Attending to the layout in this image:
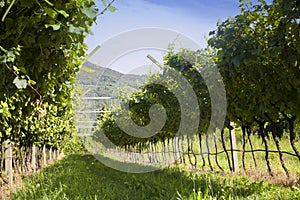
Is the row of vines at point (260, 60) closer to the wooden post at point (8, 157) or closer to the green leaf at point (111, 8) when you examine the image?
the green leaf at point (111, 8)

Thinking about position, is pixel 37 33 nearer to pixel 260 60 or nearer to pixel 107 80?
pixel 260 60

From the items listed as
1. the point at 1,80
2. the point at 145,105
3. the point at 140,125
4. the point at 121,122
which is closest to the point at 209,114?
the point at 145,105

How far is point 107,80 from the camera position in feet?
57.4

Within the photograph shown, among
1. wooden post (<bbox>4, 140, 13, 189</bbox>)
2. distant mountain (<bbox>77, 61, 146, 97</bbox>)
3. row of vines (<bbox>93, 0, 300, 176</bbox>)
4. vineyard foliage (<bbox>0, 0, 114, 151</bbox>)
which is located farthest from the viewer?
distant mountain (<bbox>77, 61, 146, 97</bbox>)

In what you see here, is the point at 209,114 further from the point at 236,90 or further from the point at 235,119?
the point at 236,90

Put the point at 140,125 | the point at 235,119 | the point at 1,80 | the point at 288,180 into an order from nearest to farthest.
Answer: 1. the point at 1,80
2. the point at 288,180
3. the point at 235,119
4. the point at 140,125

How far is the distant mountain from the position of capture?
13750mm

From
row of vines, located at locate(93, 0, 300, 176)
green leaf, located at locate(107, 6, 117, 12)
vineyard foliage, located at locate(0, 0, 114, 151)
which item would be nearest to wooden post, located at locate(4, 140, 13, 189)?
row of vines, located at locate(93, 0, 300, 176)

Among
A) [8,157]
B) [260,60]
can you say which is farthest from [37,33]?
[8,157]

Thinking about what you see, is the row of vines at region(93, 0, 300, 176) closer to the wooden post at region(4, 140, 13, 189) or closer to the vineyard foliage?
the vineyard foliage

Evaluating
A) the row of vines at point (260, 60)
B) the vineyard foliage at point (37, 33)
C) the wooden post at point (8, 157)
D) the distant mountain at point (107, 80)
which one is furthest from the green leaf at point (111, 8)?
the distant mountain at point (107, 80)

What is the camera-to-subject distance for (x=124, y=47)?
1091 cm

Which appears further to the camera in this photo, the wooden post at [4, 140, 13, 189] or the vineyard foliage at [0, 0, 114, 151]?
the wooden post at [4, 140, 13, 189]

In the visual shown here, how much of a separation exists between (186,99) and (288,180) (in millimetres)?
3470
